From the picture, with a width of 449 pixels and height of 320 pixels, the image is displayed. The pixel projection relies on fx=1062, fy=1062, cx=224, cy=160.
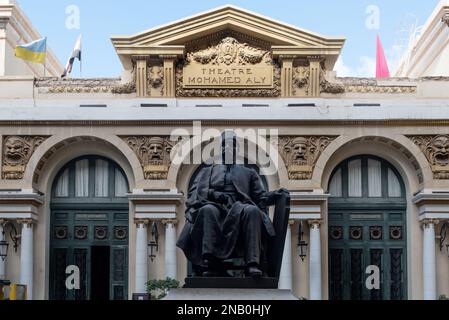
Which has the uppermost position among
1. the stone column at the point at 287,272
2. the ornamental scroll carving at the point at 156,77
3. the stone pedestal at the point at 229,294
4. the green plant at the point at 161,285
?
the ornamental scroll carving at the point at 156,77

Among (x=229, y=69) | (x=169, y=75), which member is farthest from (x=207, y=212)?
(x=229, y=69)

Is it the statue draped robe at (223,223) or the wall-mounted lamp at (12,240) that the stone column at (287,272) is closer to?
the wall-mounted lamp at (12,240)

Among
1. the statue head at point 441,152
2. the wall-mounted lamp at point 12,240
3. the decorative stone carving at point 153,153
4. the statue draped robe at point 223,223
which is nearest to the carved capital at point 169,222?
the decorative stone carving at point 153,153

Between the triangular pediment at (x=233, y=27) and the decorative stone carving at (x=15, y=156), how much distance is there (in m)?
4.32

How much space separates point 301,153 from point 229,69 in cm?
371

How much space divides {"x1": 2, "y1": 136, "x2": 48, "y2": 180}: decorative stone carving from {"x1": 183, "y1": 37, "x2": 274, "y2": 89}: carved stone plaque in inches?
219

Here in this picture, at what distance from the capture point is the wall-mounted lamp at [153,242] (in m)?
33.8

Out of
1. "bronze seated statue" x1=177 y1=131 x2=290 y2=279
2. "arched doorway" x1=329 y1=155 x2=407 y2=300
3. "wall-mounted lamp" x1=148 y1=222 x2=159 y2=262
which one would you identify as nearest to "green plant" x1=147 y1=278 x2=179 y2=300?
"wall-mounted lamp" x1=148 y1=222 x2=159 y2=262

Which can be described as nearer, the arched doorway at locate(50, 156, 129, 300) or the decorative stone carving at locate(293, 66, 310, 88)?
the arched doorway at locate(50, 156, 129, 300)

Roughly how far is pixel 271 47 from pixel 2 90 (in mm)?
9080

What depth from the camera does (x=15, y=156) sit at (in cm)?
3444

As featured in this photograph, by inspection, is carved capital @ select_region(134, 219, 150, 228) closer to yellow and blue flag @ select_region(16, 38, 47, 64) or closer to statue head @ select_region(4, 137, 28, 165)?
statue head @ select_region(4, 137, 28, 165)

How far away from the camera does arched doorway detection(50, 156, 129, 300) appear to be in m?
34.8
